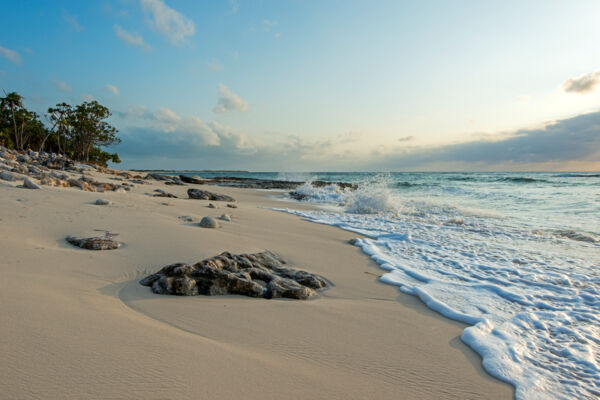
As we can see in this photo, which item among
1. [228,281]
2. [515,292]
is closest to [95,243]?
[228,281]

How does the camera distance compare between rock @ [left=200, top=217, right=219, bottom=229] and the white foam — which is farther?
rock @ [left=200, top=217, right=219, bottom=229]

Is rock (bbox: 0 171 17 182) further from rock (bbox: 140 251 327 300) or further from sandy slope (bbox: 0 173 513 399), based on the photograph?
rock (bbox: 140 251 327 300)

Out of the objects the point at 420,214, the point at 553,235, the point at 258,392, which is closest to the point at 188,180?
the point at 420,214

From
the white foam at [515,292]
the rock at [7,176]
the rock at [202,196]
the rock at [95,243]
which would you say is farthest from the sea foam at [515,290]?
the rock at [7,176]

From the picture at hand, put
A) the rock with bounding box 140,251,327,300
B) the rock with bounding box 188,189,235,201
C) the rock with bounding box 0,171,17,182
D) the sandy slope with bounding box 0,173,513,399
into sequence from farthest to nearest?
the rock with bounding box 188,189,235,201
the rock with bounding box 0,171,17,182
the rock with bounding box 140,251,327,300
the sandy slope with bounding box 0,173,513,399

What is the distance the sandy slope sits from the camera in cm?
136

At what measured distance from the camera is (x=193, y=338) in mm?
1812

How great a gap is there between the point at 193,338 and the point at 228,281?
83 cm

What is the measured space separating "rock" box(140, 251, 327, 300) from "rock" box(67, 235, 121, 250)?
985 mm

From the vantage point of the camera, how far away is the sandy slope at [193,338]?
4.48 feet

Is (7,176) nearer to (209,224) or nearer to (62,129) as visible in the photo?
(209,224)

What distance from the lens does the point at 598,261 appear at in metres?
4.30

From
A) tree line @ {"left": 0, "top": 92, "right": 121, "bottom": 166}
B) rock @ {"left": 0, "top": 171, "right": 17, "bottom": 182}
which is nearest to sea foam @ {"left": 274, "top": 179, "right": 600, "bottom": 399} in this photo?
rock @ {"left": 0, "top": 171, "right": 17, "bottom": 182}

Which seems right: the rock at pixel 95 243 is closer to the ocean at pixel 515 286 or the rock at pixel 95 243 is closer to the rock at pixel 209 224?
the rock at pixel 209 224
